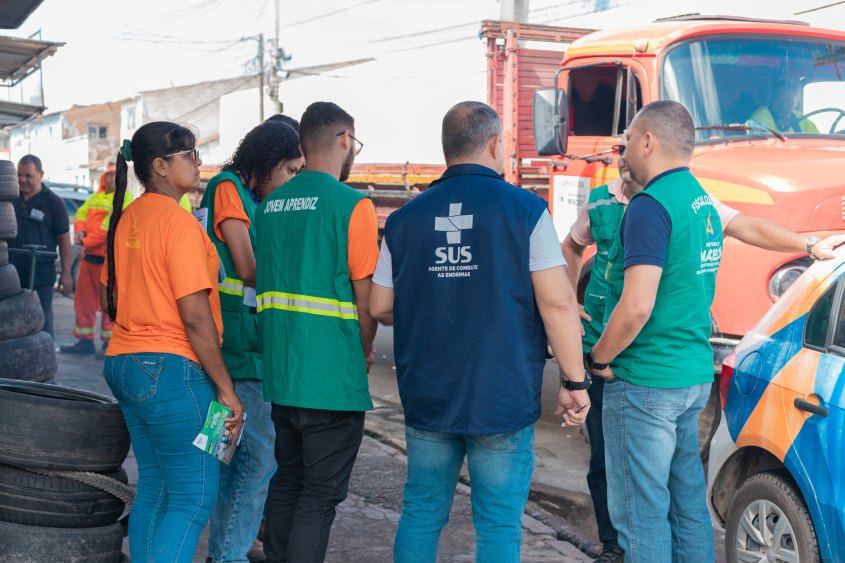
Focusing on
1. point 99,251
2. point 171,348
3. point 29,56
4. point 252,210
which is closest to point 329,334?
point 171,348

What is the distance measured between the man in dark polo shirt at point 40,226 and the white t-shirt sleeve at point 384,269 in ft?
18.9

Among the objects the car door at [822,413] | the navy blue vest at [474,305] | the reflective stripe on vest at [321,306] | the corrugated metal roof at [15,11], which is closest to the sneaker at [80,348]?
the corrugated metal roof at [15,11]

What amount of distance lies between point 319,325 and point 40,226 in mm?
6047

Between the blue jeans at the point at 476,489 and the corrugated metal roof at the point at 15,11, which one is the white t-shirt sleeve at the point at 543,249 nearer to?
the blue jeans at the point at 476,489

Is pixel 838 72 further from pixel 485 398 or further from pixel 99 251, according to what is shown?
pixel 99 251

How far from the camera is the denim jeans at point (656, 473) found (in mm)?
3008

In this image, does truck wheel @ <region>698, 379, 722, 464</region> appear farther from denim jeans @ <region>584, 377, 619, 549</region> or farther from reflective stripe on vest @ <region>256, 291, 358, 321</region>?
reflective stripe on vest @ <region>256, 291, 358, 321</region>

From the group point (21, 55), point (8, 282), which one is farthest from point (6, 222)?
point (21, 55)

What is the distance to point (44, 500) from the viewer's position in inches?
122

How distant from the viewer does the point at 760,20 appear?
5672 millimetres

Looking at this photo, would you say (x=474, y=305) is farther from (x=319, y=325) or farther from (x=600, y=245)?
(x=600, y=245)

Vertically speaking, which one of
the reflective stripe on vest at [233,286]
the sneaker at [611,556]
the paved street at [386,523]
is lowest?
the paved street at [386,523]

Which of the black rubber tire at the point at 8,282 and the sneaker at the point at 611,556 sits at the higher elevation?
the black rubber tire at the point at 8,282

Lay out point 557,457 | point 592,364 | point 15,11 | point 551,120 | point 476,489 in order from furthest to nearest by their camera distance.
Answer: point 557,457
point 551,120
point 15,11
point 592,364
point 476,489
